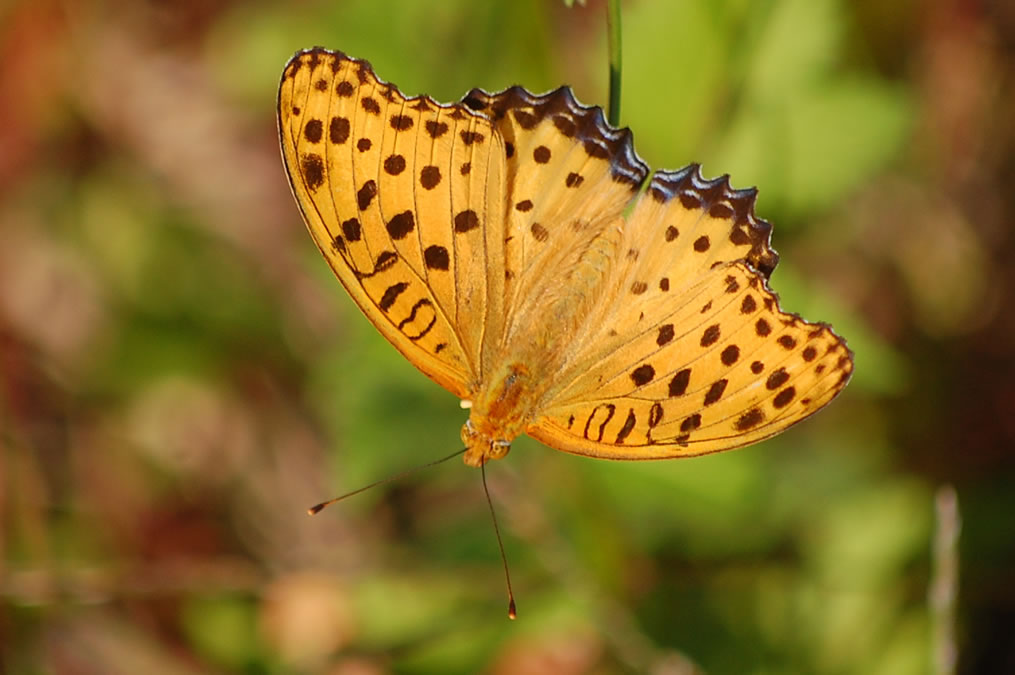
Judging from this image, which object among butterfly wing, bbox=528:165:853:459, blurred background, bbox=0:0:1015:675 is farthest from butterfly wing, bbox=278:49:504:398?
blurred background, bbox=0:0:1015:675

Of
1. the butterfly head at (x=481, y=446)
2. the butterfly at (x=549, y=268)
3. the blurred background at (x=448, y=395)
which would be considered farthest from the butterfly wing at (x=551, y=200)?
the blurred background at (x=448, y=395)

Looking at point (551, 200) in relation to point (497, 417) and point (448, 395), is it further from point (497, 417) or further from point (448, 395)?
point (448, 395)

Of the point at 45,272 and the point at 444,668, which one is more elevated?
the point at 45,272

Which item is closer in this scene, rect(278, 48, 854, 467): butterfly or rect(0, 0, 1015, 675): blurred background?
rect(278, 48, 854, 467): butterfly

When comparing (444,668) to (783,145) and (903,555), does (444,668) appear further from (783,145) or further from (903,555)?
(783,145)

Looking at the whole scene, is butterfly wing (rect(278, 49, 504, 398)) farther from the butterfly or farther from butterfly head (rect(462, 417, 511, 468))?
butterfly head (rect(462, 417, 511, 468))

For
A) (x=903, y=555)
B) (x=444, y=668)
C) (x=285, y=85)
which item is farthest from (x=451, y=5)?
(x=903, y=555)
